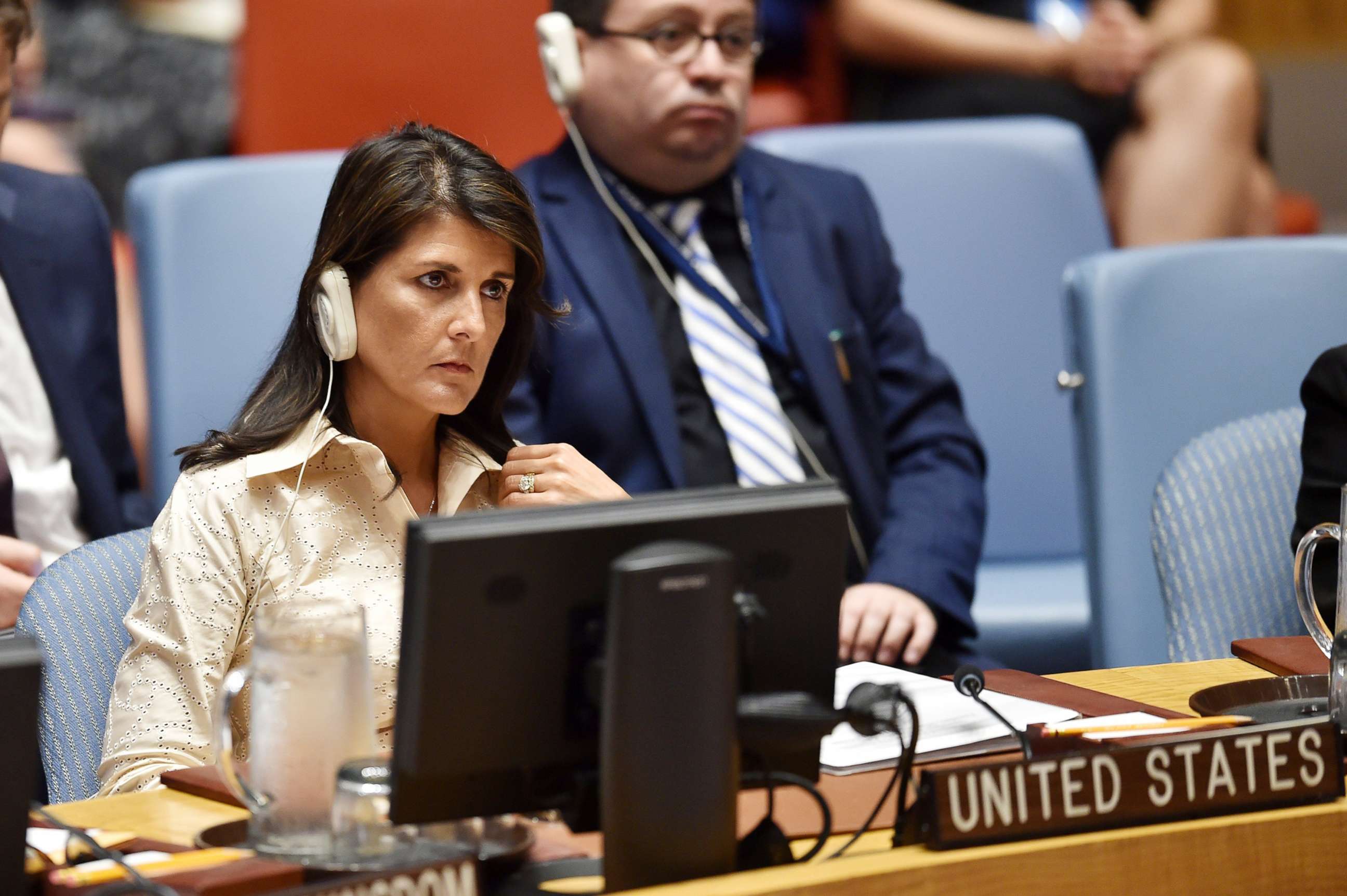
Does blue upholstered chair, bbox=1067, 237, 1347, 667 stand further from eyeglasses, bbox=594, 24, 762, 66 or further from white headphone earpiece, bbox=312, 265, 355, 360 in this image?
white headphone earpiece, bbox=312, 265, 355, 360

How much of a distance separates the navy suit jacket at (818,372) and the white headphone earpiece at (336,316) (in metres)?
0.62

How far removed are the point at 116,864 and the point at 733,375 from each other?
1362 millimetres

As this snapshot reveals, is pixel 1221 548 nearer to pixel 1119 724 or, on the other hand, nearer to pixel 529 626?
pixel 1119 724

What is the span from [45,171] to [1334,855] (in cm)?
185

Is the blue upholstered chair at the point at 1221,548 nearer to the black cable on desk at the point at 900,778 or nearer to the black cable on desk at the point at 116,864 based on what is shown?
the black cable on desk at the point at 900,778

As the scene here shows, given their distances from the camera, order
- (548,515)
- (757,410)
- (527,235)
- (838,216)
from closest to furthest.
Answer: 1. (548,515)
2. (527,235)
3. (757,410)
4. (838,216)

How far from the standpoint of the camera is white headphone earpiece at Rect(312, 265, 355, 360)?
150 cm

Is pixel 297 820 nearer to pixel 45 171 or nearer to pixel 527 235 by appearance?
pixel 527 235

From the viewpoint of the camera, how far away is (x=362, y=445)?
152 centimetres

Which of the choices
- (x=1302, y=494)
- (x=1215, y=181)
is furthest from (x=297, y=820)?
(x=1215, y=181)

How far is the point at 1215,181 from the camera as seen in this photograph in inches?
120

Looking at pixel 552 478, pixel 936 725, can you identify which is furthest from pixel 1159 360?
pixel 936 725

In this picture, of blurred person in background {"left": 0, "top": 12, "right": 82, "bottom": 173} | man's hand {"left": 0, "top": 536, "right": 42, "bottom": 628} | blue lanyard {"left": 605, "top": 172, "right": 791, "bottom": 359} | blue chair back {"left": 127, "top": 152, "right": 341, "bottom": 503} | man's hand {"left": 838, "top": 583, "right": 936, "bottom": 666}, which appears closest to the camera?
man's hand {"left": 0, "top": 536, "right": 42, "bottom": 628}

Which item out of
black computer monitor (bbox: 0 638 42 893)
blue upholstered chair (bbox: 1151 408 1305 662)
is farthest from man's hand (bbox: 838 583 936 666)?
black computer monitor (bbox: 0 638 42 893)
